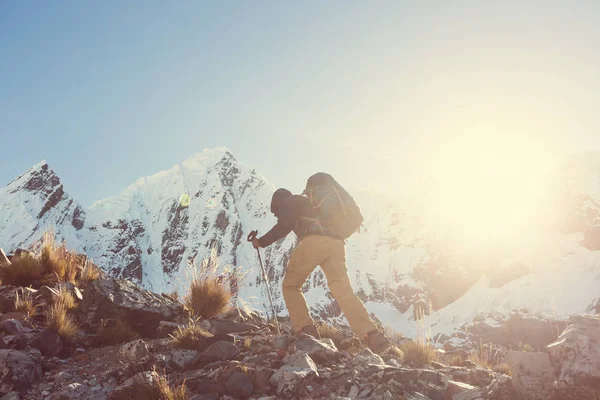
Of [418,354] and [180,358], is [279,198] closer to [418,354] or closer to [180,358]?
[180,358]

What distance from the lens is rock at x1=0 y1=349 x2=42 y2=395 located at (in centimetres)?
404

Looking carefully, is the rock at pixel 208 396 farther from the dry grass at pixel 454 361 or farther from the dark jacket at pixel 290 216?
the dry grass at pixel 454 361

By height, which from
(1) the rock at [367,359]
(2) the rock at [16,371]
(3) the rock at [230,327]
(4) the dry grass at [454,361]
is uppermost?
(2) the rock at [16,371]

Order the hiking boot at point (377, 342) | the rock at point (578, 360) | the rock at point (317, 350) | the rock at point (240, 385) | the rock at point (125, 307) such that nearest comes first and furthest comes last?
the rock at point (578, 360) → the rock at point (240, 385) → the rock at point (317, 350) → the hiking boot at point (377, 342) → the rock at point (125, 307)

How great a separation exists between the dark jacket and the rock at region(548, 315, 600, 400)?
3.27 meters

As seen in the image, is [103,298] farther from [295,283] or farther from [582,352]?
[582,352]

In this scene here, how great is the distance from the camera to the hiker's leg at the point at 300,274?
557cm

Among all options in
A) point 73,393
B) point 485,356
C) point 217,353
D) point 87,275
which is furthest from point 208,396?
point 87,275

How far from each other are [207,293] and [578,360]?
5956 millimetres

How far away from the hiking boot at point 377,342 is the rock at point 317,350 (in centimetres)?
81

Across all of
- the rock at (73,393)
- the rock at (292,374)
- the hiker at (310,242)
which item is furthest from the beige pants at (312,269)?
the rock at (73,393)

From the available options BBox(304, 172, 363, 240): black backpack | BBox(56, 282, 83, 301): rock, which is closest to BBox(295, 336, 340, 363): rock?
BBox(304, 172, 363, 240): black backpack

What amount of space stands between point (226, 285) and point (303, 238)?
2.84m

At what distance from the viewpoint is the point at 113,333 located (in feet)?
19.8
